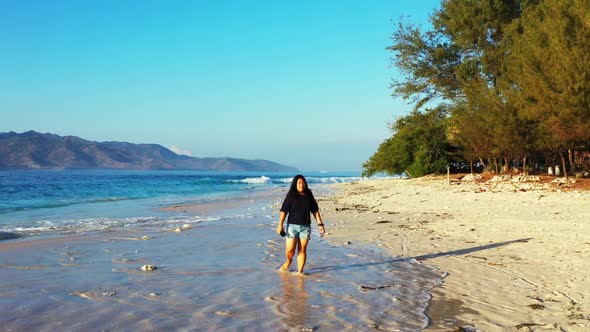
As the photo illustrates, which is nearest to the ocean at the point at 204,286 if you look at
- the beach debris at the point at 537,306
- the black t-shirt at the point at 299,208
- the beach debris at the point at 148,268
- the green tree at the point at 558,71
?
the beach debris at the point at 148,268

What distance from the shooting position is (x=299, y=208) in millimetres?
8758

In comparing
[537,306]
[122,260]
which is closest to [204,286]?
[122,260]

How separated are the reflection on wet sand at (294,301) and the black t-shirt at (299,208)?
983 millimetres

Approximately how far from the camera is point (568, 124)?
24438mm

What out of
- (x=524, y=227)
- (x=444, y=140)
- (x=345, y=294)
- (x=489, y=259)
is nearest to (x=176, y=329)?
(x=345, y=294)

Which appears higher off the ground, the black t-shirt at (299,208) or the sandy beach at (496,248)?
the black t-shirt at (299,208)

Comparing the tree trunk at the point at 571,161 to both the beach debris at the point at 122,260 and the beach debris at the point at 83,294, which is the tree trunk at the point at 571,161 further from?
the beach debris at the point at 83,294

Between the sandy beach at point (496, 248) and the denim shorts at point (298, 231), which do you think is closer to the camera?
the sandy beach at point (496, 248)

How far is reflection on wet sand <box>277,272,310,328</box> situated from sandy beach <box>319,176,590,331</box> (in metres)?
1.54

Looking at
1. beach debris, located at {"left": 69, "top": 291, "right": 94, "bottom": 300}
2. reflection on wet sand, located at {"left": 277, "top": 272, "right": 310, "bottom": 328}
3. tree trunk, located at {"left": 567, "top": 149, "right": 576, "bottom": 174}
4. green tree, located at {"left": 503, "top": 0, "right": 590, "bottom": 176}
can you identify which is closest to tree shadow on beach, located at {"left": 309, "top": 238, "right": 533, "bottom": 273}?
reflection on wet sand, located at {"left": 277, "top": 272, "right": 310, "bottom": 328}

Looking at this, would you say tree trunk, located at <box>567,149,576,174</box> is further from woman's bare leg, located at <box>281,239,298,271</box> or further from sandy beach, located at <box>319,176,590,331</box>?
woman's bare leg, located at <box>281,239,298,271</box>

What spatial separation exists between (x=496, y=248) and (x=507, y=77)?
2437cm

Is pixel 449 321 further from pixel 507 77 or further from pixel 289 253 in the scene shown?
pixel 507 77

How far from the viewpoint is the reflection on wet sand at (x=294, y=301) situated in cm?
573
